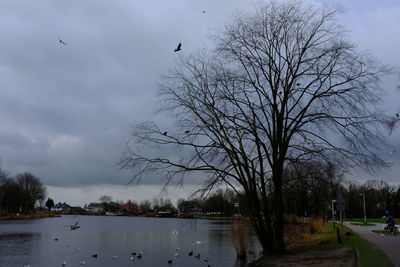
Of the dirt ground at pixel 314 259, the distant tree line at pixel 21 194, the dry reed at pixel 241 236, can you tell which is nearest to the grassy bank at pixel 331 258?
the dirt ground at pixel 314 259

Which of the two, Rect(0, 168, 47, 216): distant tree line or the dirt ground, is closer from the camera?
the dirt ground

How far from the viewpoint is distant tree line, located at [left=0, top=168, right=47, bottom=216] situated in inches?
4919

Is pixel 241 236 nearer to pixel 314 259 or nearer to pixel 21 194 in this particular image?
pixel 314 259

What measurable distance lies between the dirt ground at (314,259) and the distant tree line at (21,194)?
112 m

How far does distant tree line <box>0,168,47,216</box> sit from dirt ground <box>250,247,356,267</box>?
11235cm

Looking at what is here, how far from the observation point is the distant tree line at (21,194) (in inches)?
4919

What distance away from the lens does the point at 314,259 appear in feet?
63.2

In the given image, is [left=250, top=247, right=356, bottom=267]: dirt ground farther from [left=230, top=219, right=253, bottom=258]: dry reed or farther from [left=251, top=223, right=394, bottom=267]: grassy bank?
[left=230, top=219, right=253, bottom=258]: dry reed

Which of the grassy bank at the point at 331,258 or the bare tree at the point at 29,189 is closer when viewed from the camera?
the grassy bank at the point at 331,258

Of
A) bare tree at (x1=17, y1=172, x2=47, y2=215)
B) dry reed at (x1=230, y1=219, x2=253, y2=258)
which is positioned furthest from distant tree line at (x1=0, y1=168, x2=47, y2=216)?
dry reed at (x1=230, y1=219, x2=253, y2=258)

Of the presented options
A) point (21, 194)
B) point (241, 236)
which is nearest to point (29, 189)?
point (21, 194)

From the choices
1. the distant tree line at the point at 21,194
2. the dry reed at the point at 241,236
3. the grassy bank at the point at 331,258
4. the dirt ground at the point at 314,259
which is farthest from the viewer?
the distant tree line at the point at 21,194

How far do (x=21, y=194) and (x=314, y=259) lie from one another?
12613cm

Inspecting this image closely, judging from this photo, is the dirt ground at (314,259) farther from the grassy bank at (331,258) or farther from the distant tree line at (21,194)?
the distant tree line at (21,194)
